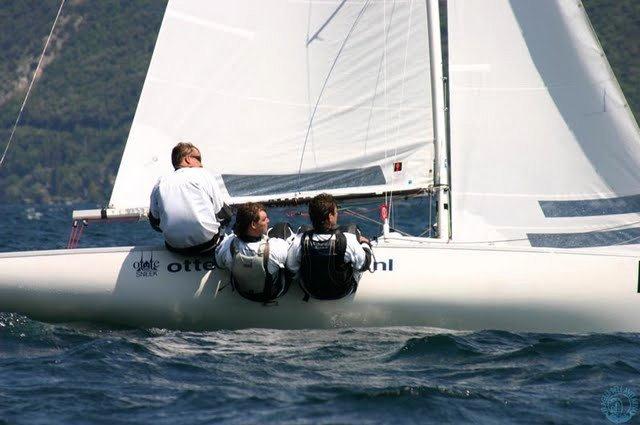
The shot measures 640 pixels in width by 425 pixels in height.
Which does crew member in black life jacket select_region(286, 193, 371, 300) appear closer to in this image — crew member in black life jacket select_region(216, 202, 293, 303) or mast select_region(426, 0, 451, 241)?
crew member in black life jacket select_region(216, 202, 293, 303)

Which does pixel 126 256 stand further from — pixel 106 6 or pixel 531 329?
pixel 106 6

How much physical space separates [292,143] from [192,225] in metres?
1.55

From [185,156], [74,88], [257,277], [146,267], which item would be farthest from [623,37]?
[257,277]

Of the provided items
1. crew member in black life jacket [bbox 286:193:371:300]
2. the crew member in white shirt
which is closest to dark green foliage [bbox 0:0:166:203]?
the crew member in white shirt

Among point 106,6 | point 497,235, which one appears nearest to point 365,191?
point 497,235

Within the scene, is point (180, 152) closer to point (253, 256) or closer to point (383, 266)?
point (253, 256)

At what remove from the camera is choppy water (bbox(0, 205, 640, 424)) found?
5492 mm

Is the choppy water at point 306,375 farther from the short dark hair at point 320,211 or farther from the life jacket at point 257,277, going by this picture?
the short dark hair at point 320,211

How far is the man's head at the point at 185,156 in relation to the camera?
7.53m

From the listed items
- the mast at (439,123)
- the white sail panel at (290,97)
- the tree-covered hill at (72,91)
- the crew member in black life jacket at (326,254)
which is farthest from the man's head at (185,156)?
the tree-covered hill at (72,91)

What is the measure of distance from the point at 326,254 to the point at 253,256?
435 mm

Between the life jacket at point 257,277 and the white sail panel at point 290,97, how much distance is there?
1397 millimetres

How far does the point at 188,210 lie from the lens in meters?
7.31

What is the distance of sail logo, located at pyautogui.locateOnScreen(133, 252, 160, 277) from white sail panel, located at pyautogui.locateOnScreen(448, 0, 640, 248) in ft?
7.23
